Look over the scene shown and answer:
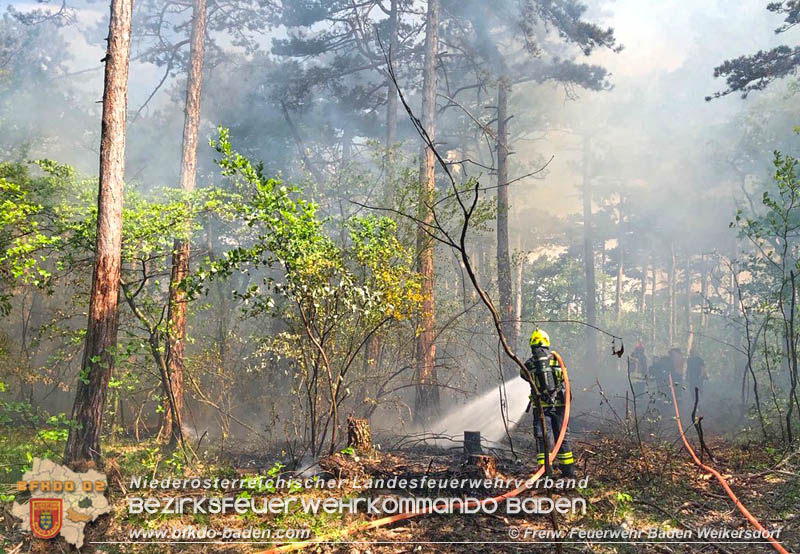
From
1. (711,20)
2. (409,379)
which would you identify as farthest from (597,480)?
(711,20)

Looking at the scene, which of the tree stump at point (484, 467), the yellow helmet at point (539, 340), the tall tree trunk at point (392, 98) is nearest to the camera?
the tree stump at point (484, 467)

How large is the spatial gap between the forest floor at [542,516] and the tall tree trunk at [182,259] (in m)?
1.63

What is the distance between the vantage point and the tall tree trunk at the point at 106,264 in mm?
6812

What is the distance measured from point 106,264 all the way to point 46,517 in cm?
319

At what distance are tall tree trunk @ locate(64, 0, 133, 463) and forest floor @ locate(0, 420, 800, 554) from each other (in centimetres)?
61

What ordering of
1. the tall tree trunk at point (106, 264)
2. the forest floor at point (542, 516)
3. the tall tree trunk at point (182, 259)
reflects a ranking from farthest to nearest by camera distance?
the tall tree trunk at point (182, 259), the tall tree trunk at point (106, 264), the forest floor at point (542, 516)

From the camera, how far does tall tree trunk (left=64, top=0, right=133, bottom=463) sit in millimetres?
6812

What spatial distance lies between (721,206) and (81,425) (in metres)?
37.2

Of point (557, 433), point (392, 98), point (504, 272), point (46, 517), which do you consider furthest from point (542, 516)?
point (392, 98)

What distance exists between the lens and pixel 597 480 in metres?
6.34

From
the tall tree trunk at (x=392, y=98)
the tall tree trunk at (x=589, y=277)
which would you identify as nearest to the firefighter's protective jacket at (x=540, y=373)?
the tall tree trunk at (x=392, y=98)

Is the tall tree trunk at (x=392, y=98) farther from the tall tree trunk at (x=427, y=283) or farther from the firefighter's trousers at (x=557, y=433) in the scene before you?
the firefighter's trousers at (x=557, y=433)

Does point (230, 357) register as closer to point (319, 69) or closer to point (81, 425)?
point (81, 425)

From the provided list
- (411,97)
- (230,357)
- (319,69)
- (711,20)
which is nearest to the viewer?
(230,357)
